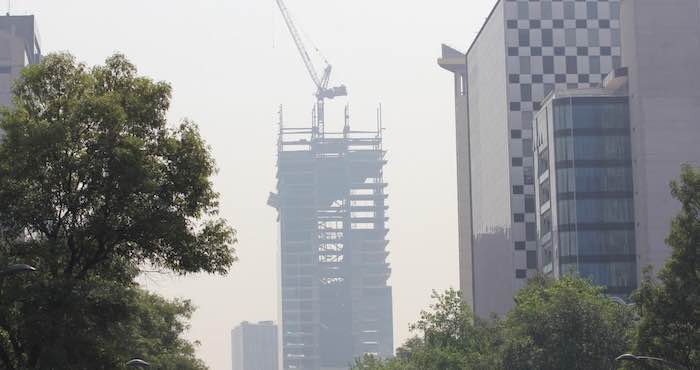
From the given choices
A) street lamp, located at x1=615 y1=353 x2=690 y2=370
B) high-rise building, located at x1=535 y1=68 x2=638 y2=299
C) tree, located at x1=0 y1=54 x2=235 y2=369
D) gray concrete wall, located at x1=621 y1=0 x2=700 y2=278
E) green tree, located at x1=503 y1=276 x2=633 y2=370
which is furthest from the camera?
high-rise building, located at x1=535 y1=68 x2=638 y2=299

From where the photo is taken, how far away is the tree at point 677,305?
65875 mm

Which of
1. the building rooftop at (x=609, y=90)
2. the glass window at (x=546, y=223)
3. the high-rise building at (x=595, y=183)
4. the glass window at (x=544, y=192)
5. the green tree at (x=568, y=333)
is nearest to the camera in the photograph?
the green tree at (x=568, y=333)

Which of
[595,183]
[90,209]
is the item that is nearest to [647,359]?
[90,209]

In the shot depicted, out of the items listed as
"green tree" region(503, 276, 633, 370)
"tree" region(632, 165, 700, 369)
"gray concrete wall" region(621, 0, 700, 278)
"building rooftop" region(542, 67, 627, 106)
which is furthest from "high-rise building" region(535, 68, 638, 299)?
"tree" region(632, 165, 700, 369)

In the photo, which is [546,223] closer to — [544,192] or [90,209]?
[544,192]

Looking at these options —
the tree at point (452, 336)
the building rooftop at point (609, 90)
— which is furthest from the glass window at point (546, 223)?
the tree at point (452, 336)

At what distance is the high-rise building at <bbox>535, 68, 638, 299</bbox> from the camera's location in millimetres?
167125

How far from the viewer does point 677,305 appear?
2594 inches

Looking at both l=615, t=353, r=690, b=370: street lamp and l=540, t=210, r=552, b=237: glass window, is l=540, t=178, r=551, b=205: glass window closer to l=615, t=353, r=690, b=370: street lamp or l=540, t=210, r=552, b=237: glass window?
l=540, t=210, r=552, b=237: glass window

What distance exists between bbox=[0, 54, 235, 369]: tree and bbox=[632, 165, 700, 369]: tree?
26058mm

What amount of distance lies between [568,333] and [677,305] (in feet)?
95.8

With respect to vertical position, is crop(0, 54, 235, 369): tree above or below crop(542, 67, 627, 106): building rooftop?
below

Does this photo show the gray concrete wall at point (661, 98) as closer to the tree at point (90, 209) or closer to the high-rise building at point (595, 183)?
the high-rise building at point (595, 183)

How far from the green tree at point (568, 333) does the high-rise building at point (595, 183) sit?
70.8 meters
